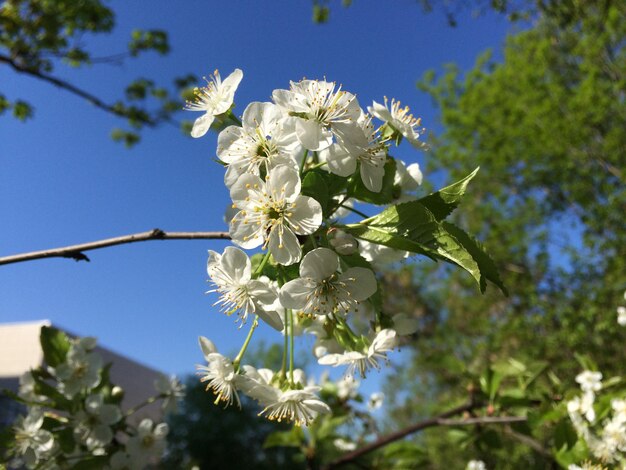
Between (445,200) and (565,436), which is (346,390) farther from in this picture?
(445,200)

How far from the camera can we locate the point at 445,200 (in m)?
0.77

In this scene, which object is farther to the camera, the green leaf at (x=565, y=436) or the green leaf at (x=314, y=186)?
the green leaf at (x=565, y=436)

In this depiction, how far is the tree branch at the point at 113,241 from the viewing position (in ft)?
2.58

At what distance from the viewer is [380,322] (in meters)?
0.97

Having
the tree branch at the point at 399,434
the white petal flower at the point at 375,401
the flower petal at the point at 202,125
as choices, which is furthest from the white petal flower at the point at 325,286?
the white petal flower at the point at 375,401

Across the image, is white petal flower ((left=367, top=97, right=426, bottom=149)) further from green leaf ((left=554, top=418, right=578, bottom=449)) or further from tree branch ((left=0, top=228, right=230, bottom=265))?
green leaf ((left=554, top=418, right=578, bottom=449))

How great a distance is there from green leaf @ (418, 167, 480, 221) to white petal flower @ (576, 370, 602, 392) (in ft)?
4.66

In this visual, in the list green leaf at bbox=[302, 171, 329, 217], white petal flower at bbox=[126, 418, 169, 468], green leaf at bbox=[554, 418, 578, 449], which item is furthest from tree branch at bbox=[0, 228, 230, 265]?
green leaf at bbox=[554, 418, 578, 449]

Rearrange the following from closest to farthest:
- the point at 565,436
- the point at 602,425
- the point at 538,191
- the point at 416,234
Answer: the point at 416,234
the point at 565,436
the point at 602,425
the point at 538,191

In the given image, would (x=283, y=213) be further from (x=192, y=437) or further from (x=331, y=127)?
(x=192, y=437)

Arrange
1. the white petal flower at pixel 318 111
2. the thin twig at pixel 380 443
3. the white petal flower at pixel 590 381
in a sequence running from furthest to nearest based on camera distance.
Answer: the white petal flower at pixel 590 381 < the thin twig at pixel 380 443 < the white petal flower at pixel 318 111

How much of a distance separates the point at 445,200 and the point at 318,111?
0.26 meters

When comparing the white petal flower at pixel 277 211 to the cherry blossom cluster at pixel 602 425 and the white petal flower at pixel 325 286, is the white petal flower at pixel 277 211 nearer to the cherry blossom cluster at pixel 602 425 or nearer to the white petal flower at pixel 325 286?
the white petal flower at pixel 325 286

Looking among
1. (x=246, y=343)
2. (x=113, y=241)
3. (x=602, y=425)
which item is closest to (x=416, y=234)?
(x=246, y=343)
